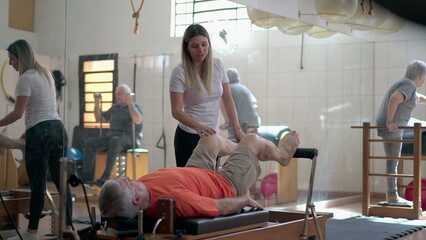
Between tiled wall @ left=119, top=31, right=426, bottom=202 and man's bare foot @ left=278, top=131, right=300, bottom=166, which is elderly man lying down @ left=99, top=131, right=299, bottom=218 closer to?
man's bare foot @ left=278, top=131, right=300, bottom=166

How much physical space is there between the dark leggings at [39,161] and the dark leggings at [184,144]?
0.79m

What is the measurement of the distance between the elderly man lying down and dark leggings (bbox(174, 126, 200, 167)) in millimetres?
240

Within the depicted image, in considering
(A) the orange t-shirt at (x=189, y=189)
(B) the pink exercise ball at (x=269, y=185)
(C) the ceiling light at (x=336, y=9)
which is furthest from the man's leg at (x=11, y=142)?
(C) the ceiling light at (x=336, y=9)

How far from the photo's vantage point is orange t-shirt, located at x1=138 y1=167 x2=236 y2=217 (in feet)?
9.36

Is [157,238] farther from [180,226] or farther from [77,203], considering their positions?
[77,203]

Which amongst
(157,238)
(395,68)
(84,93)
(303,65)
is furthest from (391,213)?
(157,238)

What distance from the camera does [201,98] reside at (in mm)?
3709

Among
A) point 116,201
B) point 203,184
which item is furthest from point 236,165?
point 116,201

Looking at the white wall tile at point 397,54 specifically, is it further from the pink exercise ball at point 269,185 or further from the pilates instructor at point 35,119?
the pilates instructor at point 35,119

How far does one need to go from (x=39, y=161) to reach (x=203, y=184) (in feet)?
4.90

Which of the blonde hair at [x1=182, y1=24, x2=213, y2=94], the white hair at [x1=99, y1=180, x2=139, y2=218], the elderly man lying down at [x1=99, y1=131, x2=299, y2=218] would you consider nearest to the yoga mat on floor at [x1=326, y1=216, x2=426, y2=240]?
the elderly man lying down at [x1=99, y1=131, x2=299, y2=218]

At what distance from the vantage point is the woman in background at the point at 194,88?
361 cm

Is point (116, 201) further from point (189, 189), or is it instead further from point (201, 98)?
point (201, 98)

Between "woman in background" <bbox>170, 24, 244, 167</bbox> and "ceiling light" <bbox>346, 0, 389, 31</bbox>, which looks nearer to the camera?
"woman in background" <bbox>170, 24, 244, 167</bbox>
